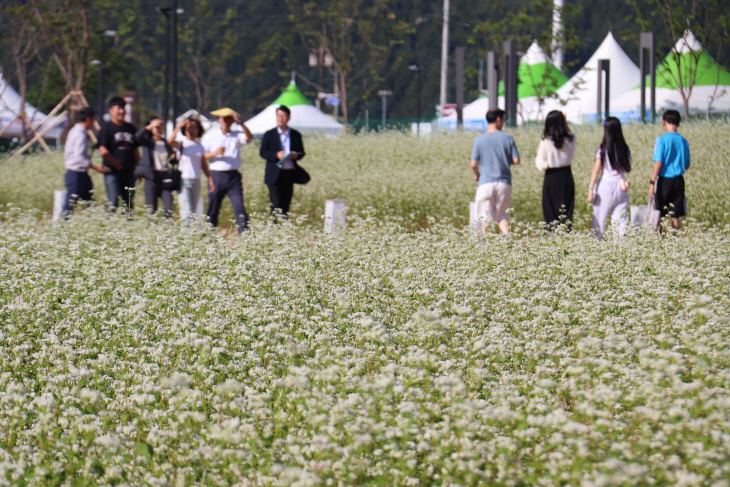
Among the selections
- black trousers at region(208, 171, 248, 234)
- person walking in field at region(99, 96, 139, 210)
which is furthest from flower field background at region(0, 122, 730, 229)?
person walking in field at region(99, 96, 139, 210)

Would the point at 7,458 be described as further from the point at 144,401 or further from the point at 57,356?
the point at 57,356

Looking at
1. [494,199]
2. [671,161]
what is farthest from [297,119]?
[494,199]

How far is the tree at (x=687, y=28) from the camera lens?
800 inches

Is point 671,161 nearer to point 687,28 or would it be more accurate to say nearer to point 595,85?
point 687,28

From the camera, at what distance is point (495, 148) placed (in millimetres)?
8828

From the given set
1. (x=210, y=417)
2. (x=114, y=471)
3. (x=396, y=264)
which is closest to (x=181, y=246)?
(x=396, y=264)

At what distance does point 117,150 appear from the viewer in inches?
410

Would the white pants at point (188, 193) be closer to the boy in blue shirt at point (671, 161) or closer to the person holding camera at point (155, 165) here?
the person holding camera at point (155, 165)

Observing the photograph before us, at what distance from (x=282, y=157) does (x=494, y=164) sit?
262 cm

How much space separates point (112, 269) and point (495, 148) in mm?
4249

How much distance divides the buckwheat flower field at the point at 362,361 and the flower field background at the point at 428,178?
357 cm

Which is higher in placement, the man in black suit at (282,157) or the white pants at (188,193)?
the man in black suit at (282,157)

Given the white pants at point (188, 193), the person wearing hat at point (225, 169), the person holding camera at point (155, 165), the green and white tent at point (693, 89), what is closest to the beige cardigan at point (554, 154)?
the person wearing hat at point (225, 169)

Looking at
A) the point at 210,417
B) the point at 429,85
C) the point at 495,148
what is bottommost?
the point at 210,417
